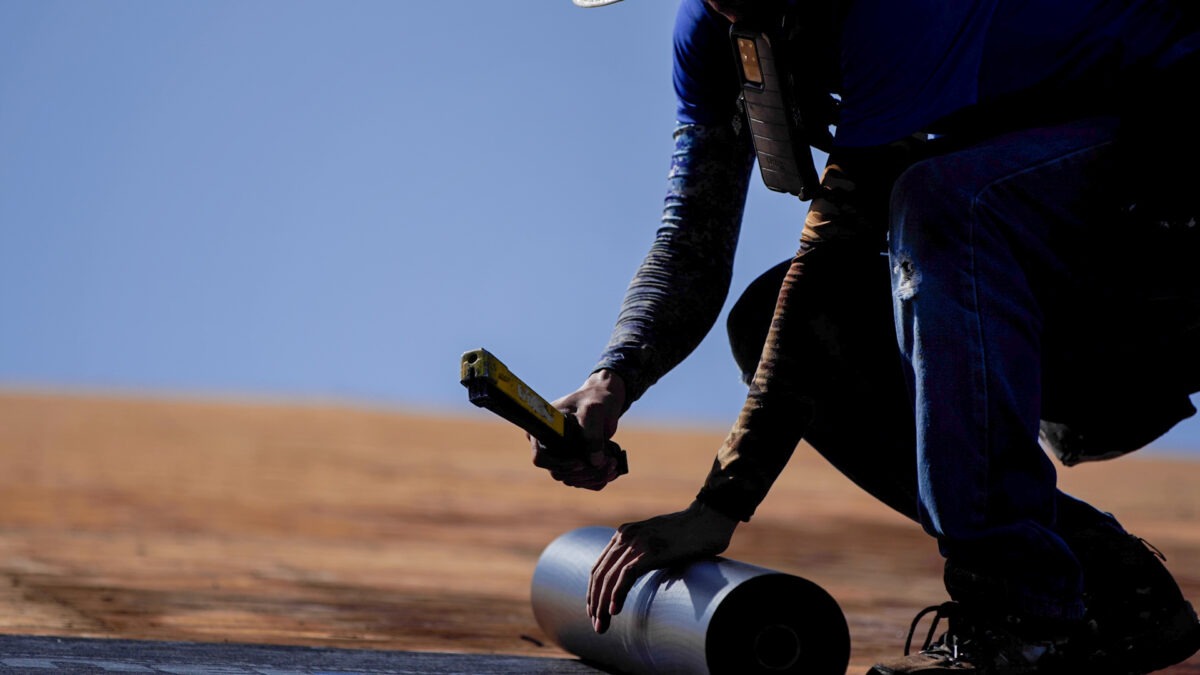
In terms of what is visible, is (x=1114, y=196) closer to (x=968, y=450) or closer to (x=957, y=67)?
(x=957, y=67)

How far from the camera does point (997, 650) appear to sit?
1.75m

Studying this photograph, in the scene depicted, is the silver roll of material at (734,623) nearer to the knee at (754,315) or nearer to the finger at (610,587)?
the finger at (610,587)

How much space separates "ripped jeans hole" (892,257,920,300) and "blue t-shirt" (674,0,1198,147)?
0.20 meters

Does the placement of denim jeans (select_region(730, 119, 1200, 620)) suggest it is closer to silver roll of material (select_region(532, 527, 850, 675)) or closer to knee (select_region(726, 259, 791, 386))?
silver roll of material (select_region(532, 527, 850, 675))

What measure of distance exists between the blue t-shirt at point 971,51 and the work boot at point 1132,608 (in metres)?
0.66

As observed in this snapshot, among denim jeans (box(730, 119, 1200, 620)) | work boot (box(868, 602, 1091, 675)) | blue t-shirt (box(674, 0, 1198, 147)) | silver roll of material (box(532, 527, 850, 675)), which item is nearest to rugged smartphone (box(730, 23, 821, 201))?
blue t-shirt (box(674, 0, 1198, 147))

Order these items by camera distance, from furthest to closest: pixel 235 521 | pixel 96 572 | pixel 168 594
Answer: pixel 235 521 → pixel 96 572 → pixel 168 594

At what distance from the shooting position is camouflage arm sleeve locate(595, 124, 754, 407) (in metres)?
2.31

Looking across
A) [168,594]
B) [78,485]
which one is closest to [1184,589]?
[168,594]

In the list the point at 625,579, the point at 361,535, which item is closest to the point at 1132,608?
the point at 625,579

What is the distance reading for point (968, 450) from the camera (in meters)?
1.70

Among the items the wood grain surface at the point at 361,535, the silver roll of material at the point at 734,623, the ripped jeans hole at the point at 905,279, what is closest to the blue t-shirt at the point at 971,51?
the ripped jeans hole at the point at 905,279

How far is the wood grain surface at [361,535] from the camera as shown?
292 centimetres

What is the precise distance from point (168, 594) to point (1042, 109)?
2252 millimetres
